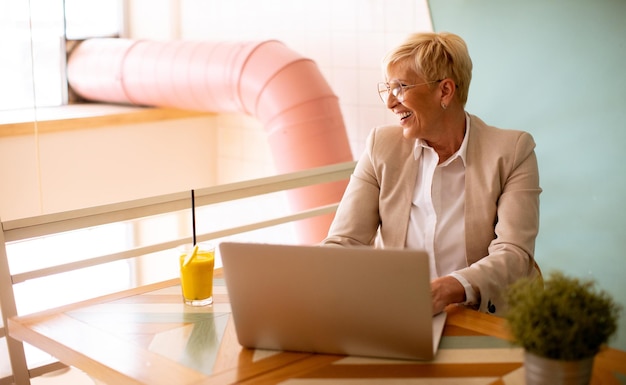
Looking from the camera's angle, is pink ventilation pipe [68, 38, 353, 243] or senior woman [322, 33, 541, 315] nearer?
senior woman [322, 33, 541, 315]

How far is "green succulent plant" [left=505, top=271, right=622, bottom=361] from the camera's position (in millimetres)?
1173

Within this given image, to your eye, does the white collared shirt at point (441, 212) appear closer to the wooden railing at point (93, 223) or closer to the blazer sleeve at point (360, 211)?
the blazer sleeve at point (360, 211)

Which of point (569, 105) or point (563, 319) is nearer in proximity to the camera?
point (563, 319)

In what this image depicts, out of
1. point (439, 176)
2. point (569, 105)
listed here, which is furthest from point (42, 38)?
point (439, 176)

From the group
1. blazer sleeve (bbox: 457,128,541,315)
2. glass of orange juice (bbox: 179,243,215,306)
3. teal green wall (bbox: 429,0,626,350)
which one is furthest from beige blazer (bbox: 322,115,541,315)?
teal green wall (bbox: 429,0,626,350)

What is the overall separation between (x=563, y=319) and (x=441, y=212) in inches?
34.8

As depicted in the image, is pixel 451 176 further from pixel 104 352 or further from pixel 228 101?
pixel 228 101

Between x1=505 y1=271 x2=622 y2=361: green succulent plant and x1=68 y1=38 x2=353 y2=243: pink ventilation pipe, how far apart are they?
2183mm

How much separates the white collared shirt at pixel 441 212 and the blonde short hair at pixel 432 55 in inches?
5.3

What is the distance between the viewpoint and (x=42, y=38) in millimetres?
4324

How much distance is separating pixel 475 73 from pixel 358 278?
74.7 inches

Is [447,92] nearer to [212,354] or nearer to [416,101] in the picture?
[416,101]

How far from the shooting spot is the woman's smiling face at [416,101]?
6.66 feet

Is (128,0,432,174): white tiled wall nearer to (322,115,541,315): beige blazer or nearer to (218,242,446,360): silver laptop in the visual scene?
(322,115,541,315): beige blazer
